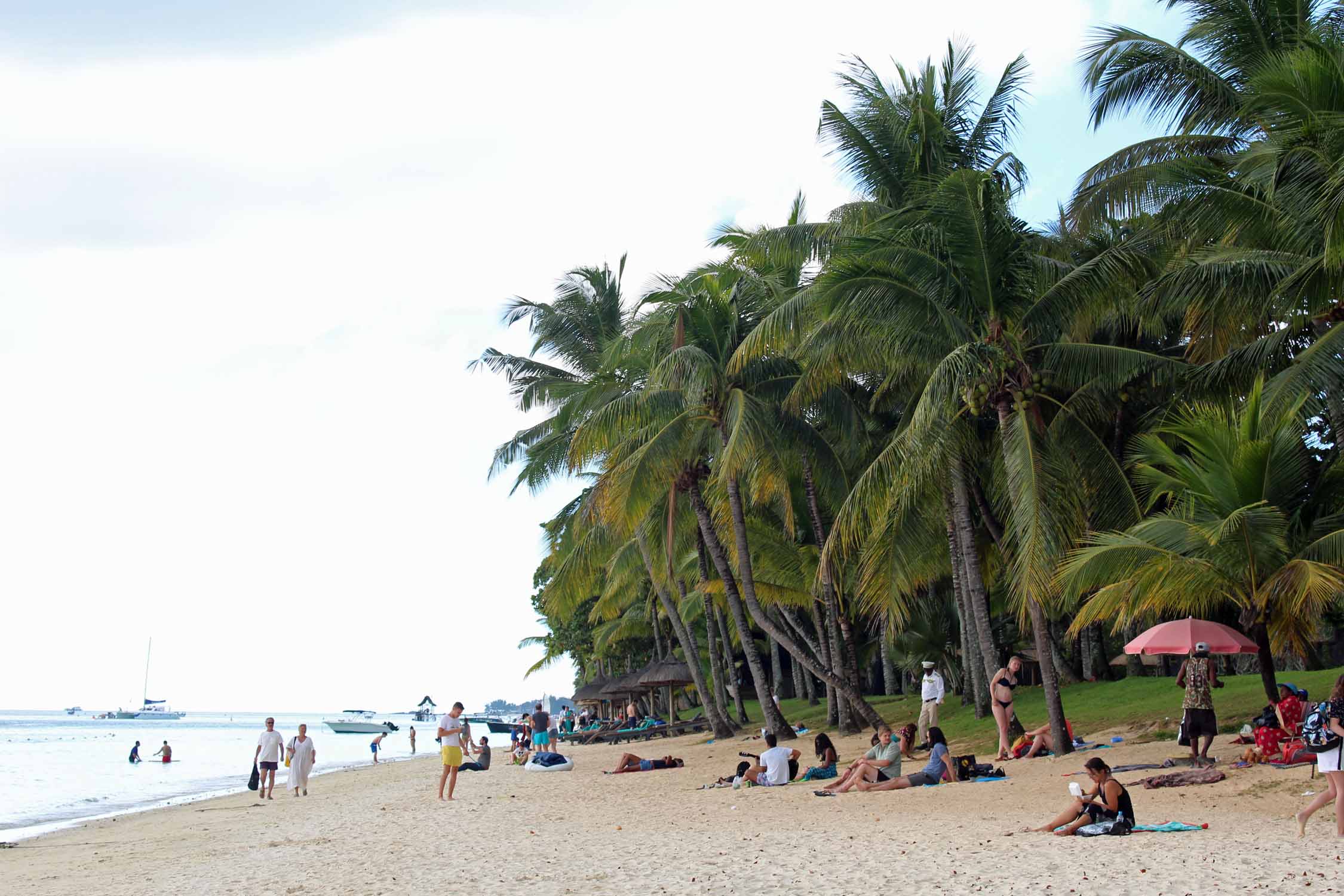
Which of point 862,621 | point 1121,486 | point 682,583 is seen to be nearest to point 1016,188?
point 1121,486

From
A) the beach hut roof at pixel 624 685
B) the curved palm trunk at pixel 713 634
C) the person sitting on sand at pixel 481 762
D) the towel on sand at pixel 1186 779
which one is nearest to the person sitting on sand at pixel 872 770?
the towel on sand at pixel 1186 779

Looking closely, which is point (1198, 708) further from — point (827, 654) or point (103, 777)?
point (103, 777)

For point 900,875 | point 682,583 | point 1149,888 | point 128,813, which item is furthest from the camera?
point 682,583

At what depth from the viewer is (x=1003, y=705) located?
13.8m

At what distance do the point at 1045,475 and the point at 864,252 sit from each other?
3.90 m

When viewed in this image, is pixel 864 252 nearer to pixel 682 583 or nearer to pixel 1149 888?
pixel 1149 888

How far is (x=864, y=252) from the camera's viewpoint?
48.7 feet

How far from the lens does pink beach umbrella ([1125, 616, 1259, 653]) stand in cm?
1183

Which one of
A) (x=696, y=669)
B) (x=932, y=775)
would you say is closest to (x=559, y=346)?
(x=696, y=669)

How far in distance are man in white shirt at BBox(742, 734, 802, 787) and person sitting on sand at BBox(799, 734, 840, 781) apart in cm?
30

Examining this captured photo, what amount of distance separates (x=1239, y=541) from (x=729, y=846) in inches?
278

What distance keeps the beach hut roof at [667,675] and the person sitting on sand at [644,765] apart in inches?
462

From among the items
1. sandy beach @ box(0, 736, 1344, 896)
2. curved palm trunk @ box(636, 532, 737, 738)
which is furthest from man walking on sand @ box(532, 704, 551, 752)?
sandy beach @ box(0, 736, 1344, 896)

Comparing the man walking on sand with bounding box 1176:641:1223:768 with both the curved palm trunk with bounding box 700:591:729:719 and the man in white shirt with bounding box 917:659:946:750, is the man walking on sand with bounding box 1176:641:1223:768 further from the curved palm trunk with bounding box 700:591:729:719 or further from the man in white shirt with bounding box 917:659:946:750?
the curved palm trunk with bounding box 700:591:729:719
